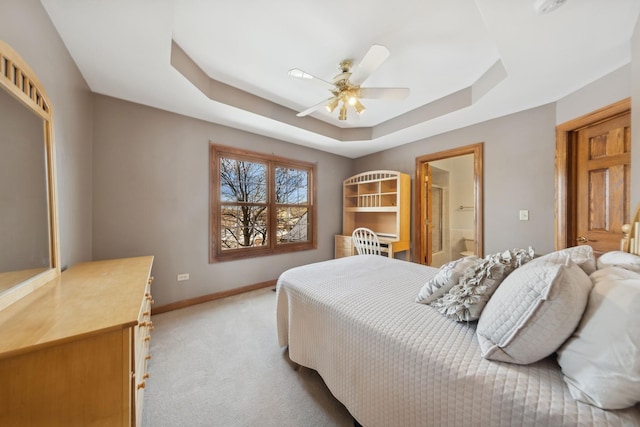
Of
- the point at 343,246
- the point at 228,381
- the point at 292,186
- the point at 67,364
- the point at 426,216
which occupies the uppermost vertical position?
the point at 292,186

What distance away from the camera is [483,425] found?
0.74 m

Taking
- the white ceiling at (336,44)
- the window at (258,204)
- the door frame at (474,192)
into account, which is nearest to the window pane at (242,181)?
the window at (258,204)

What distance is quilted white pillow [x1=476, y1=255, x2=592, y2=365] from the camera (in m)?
0.75

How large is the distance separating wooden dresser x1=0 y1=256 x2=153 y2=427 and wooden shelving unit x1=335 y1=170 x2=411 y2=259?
10.4 ft

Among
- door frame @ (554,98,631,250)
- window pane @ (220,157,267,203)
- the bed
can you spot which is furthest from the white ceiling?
the bed

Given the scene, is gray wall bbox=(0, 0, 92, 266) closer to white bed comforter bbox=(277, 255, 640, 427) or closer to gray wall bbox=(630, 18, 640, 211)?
white bed comforter bbox=(277, 255, 640, 427)

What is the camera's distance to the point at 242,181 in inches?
129

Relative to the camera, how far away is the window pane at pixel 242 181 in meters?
3.12

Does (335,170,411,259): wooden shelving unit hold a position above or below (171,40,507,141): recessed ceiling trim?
below

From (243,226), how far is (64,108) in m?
2.07

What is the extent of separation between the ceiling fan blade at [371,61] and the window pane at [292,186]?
201cm

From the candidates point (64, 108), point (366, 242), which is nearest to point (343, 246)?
point (366, 242)

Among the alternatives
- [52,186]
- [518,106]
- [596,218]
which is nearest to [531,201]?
[596,218]

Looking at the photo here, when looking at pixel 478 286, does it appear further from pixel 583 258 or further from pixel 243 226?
pixel 243 226
